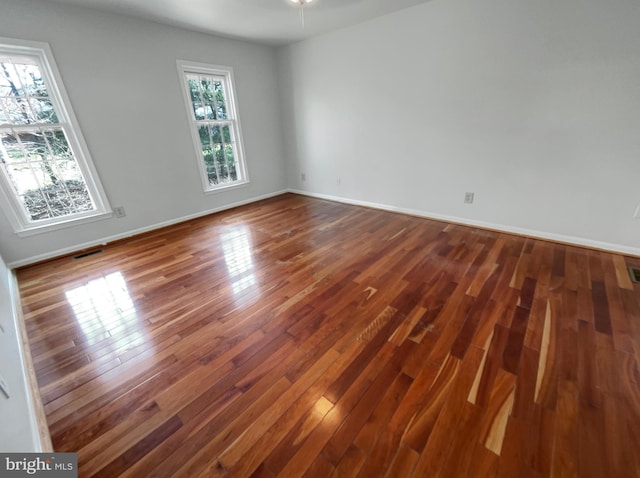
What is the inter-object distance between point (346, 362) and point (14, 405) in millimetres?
1430

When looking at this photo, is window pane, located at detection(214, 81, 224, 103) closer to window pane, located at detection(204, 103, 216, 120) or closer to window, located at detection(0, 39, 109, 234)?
window pane, located at detection(204, 103, 216, 120)

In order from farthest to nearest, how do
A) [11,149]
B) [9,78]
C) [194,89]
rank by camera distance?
[194,89] → [11,149] → [9,78]

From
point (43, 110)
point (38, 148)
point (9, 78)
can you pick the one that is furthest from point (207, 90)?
point (38, 148)

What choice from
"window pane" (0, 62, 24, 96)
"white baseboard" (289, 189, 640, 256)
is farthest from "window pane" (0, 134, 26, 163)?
"white baseboard" (289, 189, 640, 256)

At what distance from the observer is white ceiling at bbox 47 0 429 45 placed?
103 inches

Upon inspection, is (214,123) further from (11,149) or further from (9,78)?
(11,149)

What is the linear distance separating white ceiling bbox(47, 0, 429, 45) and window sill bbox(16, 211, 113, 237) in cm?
211

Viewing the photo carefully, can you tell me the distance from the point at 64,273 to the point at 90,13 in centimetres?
269

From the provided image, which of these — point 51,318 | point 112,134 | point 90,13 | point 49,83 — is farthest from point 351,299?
point 90,13

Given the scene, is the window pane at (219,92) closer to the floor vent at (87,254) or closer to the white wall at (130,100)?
the white wall at (130,100)

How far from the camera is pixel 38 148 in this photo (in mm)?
2654

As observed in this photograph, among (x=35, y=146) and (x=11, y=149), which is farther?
(x=35, y=146)

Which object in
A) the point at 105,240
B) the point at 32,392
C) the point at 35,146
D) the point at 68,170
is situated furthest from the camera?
the point at 105,240

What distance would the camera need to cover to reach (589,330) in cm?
161
